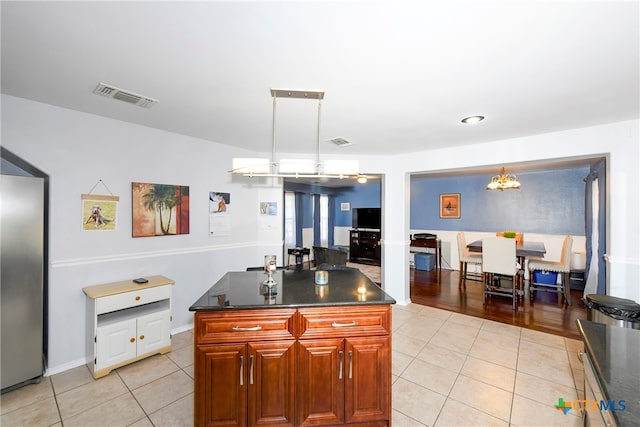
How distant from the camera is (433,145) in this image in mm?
3668

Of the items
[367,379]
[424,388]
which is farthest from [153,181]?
[424,388]

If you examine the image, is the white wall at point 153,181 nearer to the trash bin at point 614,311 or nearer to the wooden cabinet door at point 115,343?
the wooden cabinet door at point 115,343

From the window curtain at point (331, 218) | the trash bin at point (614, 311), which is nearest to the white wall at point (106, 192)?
the trash bin at point (614, 311)

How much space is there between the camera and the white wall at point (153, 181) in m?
2.36

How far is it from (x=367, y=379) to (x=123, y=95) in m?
2.81

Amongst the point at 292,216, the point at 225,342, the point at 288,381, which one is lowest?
the point at 288,381

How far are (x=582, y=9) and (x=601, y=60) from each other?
2.16 ft

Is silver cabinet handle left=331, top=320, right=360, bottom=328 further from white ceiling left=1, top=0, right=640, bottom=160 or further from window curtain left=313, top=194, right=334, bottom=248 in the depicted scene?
window curtain left=313, top=194, right=334, bottom=248

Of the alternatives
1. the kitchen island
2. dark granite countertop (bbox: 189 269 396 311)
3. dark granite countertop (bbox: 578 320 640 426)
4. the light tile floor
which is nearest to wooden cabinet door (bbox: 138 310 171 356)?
the light tile floor

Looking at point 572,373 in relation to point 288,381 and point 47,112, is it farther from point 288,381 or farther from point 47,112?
point 47,112

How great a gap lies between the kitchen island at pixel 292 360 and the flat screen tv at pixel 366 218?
592 cm

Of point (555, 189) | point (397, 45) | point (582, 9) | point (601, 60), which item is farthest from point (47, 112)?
point (555, 189)

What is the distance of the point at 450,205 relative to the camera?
21.6 ft

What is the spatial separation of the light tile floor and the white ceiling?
7.95ft
